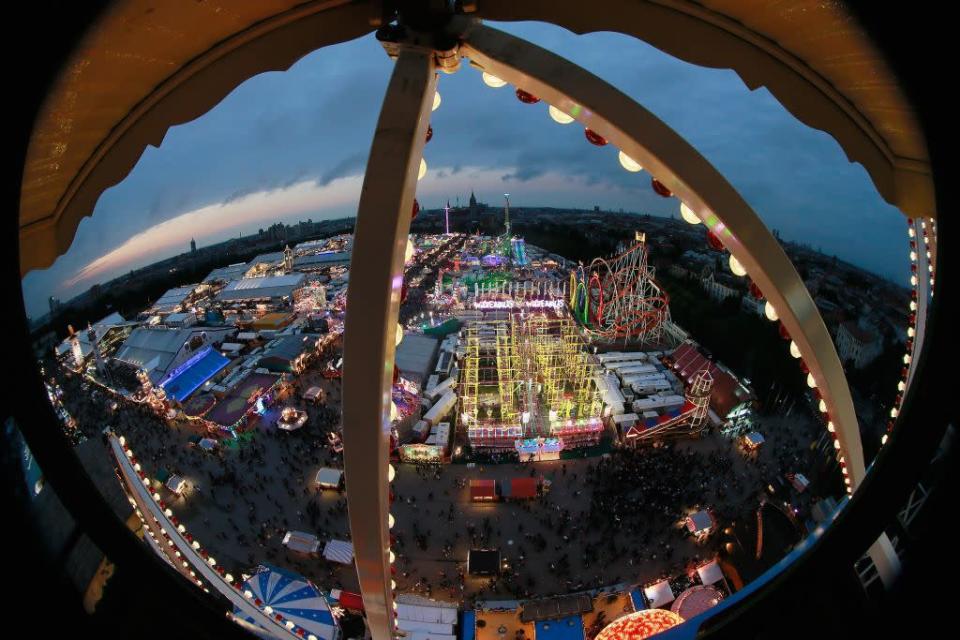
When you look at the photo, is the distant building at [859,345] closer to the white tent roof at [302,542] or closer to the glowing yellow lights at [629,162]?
the glowing yellow lights at [629,162]

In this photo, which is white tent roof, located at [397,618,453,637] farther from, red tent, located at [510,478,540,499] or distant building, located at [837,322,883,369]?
distant building, located at [837,322,883,369]

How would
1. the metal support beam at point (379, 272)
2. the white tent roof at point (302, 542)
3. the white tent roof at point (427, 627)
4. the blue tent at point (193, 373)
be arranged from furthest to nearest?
the blue tent at point (193, 373) → the white tent roof at point (302, 542) → the white tent roof at point (427, 627) → the metal support beam at point (379, 272)

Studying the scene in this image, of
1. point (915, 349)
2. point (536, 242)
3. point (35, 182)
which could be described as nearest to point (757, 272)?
point (915, 349)

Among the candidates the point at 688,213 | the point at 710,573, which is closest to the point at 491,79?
the point at 688,213

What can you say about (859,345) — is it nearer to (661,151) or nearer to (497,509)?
(497,509)

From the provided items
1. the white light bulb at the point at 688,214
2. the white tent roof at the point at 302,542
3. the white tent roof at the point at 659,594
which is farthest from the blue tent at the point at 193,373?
the white light bulb at the point at 688,214

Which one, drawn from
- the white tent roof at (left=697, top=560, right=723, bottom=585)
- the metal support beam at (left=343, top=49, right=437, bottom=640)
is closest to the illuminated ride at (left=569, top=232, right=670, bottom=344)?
the white tent roof at (left=697, top=560, right=723, bottom=585)
